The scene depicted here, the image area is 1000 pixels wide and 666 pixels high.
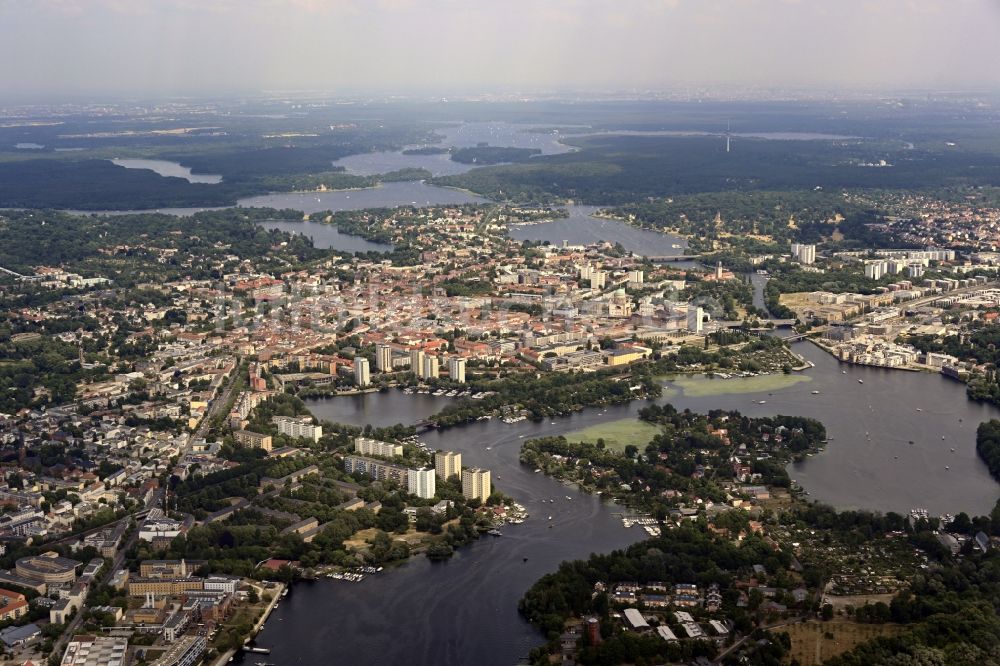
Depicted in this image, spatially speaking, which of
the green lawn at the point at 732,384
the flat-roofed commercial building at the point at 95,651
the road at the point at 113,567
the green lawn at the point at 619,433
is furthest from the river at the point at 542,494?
the road at the point at 113,567

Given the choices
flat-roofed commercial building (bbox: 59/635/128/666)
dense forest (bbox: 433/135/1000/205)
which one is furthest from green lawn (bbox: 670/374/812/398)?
dense forest (bbox: 433/135/1000/205)

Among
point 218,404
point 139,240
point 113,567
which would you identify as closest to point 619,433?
point 218,404

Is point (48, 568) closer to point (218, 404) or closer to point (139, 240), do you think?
point (218, 404)

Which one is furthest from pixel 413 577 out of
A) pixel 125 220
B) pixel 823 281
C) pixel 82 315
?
pixel 125 220

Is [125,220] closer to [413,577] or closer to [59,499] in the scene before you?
[59,499]

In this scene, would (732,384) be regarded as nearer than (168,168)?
Yes

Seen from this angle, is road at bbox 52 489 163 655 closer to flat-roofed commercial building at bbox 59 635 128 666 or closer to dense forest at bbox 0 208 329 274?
flat-roofed commercial building at bbox 59 635 128 666
